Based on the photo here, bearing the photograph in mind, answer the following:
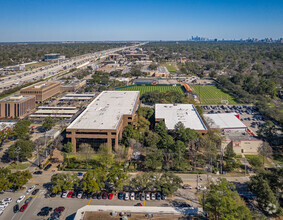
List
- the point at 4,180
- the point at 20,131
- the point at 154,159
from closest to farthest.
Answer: the point at 4,180 < the point at 154,159 < the point at 20,131

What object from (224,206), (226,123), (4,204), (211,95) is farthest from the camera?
(211,95)

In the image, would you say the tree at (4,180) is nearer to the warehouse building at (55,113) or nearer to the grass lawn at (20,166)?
the grass lawn at (20,166)

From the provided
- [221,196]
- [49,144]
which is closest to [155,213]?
[221,196]

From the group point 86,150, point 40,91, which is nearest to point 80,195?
point 86,150

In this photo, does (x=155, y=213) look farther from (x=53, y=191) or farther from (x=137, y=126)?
(x=137, y=126)

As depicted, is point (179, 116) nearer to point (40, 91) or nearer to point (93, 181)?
point (93, 181)

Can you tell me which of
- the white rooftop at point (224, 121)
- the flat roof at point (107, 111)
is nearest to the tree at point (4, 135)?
the flat roof at point (107, 111)
